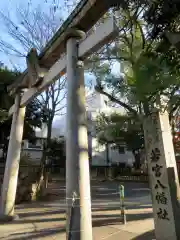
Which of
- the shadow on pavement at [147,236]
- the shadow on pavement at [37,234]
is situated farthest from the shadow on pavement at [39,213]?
the shadow on pavement at [147,236]

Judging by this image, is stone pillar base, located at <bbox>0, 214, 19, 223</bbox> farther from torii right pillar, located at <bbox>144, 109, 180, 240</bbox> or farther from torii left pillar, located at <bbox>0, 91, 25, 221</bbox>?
torii right pillar, located at <bbox>144, 109, 180, 240</bbox>

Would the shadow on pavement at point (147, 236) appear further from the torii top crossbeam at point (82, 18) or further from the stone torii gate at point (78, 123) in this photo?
the torii top crossbeam at point (82, 18)

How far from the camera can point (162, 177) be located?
182 inches

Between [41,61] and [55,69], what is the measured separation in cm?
103

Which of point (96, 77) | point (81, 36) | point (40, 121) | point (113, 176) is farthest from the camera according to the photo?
point (113, 176)

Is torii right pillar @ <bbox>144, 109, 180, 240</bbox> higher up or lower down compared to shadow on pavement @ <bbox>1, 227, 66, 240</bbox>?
higher up

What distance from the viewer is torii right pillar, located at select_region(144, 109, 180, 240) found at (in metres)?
4.37

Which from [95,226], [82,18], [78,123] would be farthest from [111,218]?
[82,18]

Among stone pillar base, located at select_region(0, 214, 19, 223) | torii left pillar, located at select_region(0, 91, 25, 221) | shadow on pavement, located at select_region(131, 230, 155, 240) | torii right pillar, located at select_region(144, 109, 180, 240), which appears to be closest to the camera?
torii right pillar, located at select_region(144, 109, 180, 240)

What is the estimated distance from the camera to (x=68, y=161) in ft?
14.7

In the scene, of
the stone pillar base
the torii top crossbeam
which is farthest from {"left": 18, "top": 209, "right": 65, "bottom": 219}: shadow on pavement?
the torii top crossbeam

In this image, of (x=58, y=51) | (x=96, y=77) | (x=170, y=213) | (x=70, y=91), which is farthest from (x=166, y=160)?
(x=58, y=51)

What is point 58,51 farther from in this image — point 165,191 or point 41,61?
point 165,191

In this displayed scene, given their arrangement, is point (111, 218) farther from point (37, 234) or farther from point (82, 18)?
point (82, 18)
